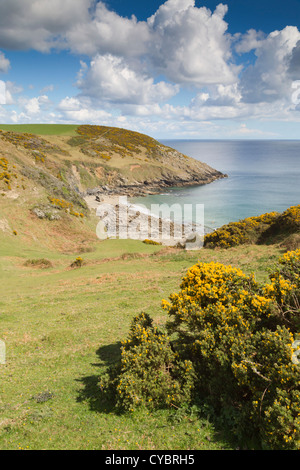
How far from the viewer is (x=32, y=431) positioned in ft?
31.5

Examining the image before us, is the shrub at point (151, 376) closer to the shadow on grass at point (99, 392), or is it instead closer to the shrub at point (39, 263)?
the shadow on grass at point (99, 392)

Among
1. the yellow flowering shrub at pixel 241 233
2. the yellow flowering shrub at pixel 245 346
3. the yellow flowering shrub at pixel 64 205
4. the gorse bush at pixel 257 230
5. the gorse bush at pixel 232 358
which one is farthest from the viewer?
the yellow flowering shrub at pixel 64 205

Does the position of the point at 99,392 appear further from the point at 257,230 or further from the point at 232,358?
the point at 257,230

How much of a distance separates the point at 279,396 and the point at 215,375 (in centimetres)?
261

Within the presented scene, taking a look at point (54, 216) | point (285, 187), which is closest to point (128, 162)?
point (285, 187)

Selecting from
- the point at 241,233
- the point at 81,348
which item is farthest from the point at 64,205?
the point at 81,348

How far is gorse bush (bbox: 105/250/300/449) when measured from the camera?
26.8 ft

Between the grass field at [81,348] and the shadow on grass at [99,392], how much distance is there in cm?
5

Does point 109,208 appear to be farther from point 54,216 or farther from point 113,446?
point 113,446

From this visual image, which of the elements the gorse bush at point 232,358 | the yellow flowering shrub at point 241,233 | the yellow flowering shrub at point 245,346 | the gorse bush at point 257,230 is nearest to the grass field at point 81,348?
the gorse bush at point 232,358

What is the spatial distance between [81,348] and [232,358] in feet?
31.3

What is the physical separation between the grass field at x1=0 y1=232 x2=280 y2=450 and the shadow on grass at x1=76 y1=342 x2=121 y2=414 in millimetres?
47

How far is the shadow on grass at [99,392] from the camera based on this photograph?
1078 centimetres

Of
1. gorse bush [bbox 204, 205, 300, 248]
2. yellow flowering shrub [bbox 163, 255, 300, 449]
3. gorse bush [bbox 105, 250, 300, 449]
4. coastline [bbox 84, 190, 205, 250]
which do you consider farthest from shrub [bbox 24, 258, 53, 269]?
yellow flowering shrub [bbox 163, 255, 300, 449]
